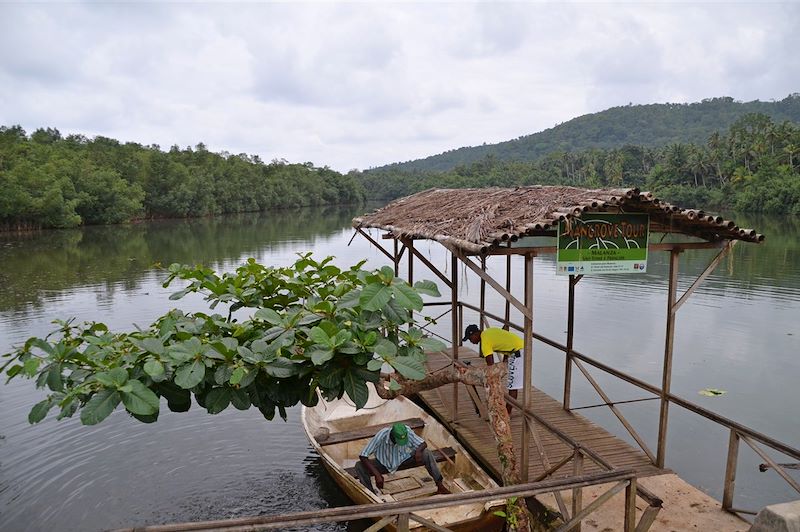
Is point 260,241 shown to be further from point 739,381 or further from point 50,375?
point 50,375

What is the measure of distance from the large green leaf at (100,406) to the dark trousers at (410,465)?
3.53 metres

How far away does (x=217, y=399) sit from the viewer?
123 inches

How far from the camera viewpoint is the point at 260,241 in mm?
34344

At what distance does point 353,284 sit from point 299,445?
5373 millimetres

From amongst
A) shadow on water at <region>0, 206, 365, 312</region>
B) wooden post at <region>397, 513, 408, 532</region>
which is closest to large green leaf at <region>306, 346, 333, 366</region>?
wooden post at <region>397, 513, 408, 532</region>

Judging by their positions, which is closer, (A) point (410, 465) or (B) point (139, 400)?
(B) point (139, 400)

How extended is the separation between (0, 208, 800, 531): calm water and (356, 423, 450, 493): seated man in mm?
1149

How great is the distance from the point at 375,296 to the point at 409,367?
42 cm

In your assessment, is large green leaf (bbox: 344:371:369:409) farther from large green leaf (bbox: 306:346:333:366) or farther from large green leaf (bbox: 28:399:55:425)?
large green leaf (bbox: 28:399:55:425)

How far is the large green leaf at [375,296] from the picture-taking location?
307 cm

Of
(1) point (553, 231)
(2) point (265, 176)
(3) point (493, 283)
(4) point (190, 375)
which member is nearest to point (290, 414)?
(3) point (493, 283)

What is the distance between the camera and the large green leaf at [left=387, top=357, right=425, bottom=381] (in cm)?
299

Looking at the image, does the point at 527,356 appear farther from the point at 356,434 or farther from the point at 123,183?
the point at 123,183

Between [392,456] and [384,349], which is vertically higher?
[384,349]
